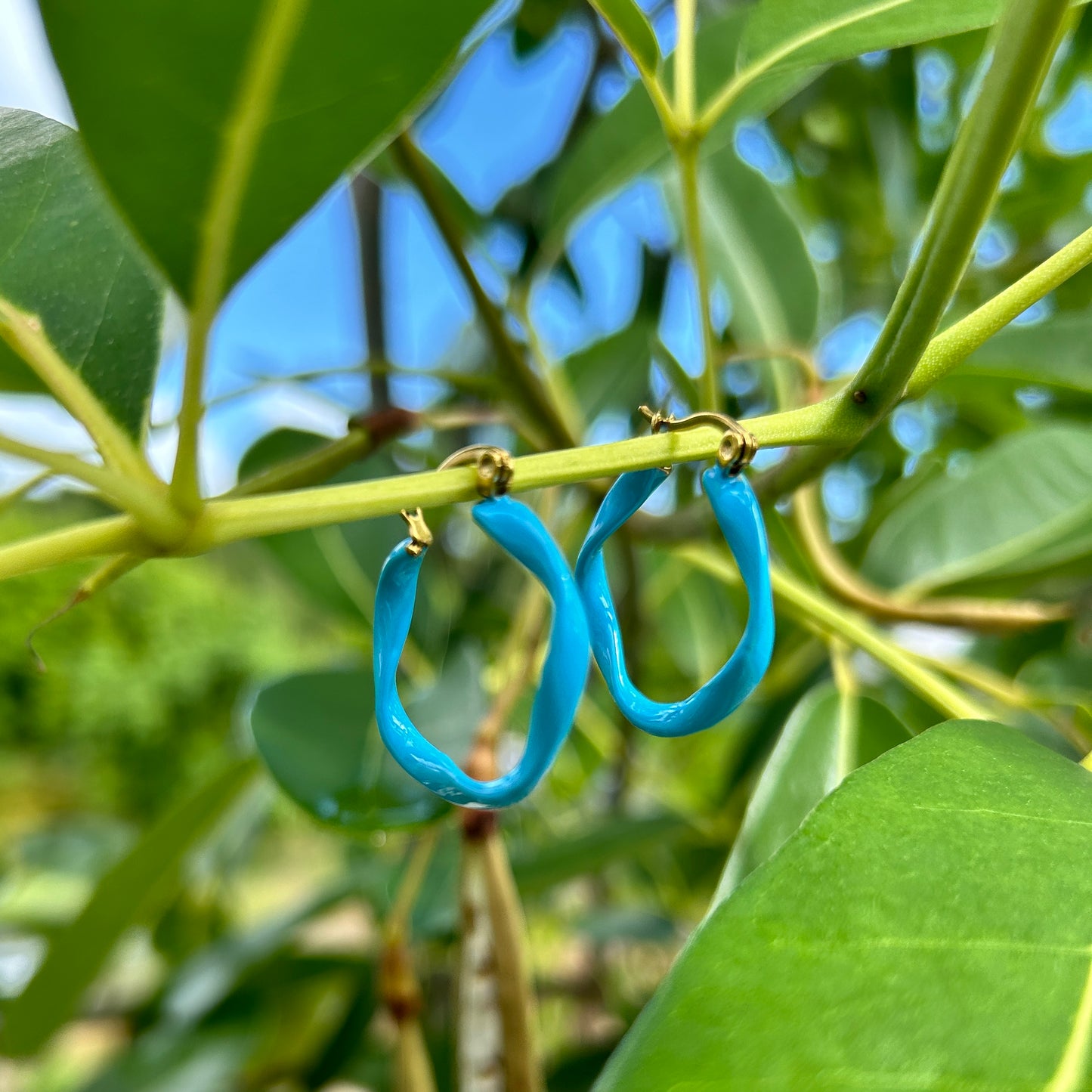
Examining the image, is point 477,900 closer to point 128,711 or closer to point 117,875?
point 117,875

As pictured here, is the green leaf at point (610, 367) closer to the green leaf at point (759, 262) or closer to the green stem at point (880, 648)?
the green leaf at point (759, 262)

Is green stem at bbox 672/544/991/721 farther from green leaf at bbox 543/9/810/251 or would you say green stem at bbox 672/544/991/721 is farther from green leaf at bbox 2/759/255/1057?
green leaf at bbox 2/759/255/1057

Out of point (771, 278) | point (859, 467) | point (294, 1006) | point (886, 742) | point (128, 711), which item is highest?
point (771, 278)

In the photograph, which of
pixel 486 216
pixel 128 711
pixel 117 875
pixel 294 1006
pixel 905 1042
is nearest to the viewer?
pixel 905 1042

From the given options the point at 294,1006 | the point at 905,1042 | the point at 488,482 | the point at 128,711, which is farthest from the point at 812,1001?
the point at 128,711

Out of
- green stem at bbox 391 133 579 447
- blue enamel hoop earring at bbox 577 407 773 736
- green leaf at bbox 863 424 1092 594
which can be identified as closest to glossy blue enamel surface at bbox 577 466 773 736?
blue enamel hoop earring at bbox 577 407 773 736

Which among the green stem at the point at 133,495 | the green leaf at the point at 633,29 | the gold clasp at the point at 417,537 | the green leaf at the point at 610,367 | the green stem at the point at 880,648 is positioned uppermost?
the green leaf at the point at 633,29

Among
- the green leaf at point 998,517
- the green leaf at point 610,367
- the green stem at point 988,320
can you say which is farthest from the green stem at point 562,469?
the green leaf at point 610,367
